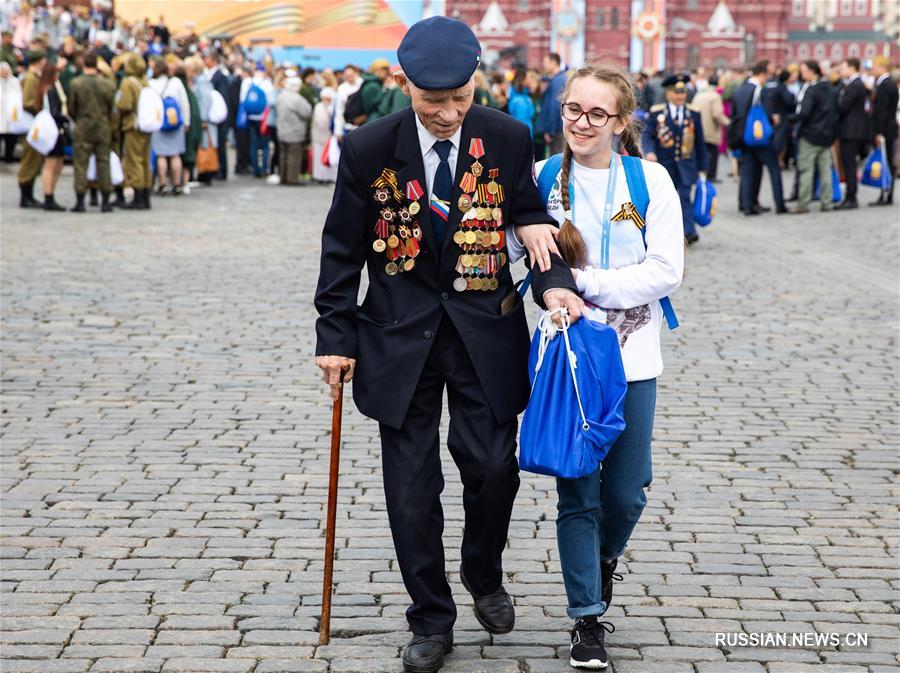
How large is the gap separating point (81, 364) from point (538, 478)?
11.3 feet

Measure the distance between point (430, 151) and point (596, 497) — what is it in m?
1.08

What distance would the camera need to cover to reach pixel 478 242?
405 cm

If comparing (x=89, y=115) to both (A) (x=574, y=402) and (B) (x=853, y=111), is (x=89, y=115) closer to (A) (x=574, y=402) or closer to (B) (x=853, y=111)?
(B) (x=853, y=111)

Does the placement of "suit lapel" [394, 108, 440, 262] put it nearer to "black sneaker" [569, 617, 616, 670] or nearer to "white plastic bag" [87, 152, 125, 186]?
"black sneaker" [569, 617, 616, 670]

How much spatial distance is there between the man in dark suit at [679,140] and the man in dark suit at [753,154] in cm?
396

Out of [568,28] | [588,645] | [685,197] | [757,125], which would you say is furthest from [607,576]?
[568,28]

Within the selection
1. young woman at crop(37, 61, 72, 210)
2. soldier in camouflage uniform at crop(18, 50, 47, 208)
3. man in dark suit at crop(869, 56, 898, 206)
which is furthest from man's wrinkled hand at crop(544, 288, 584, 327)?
man in dark suit at crop(869, 56, 898, 206)

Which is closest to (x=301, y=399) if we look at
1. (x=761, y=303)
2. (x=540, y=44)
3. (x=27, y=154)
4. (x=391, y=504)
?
(x=391, y=504)

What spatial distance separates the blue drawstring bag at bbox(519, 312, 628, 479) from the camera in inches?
151

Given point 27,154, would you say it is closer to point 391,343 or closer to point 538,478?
point 538,478

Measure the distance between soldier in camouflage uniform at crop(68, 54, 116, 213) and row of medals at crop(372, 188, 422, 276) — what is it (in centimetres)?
1325

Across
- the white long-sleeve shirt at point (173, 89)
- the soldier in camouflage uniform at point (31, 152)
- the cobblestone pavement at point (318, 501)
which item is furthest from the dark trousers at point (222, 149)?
the cobblestone pavement at point (318, 501)

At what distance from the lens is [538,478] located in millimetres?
6254

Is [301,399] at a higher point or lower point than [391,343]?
lower
